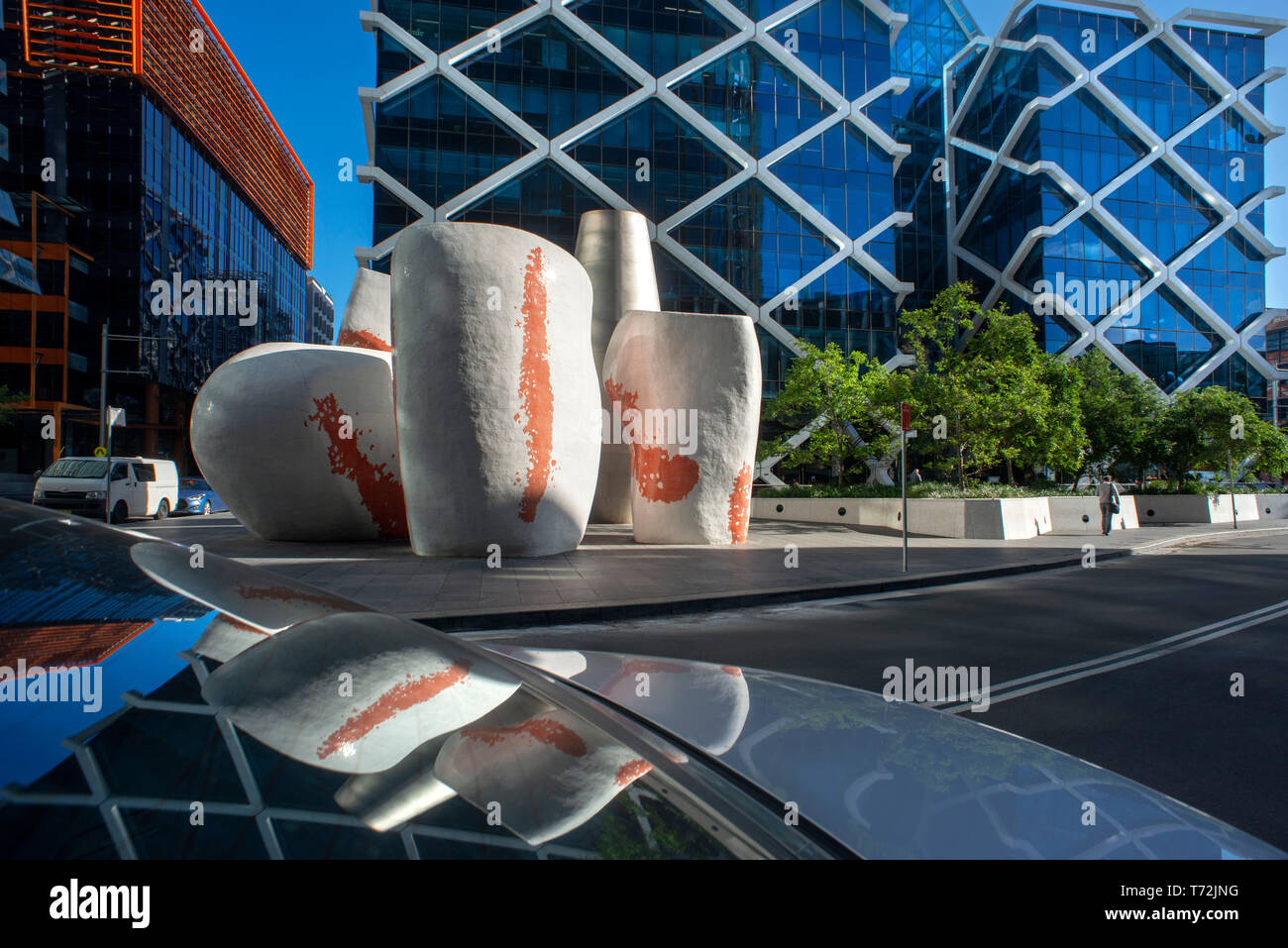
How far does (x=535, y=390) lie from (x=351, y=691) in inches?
466

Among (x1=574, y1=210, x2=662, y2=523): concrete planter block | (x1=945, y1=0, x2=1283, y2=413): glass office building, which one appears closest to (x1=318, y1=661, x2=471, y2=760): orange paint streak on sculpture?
(x1=574, y1=210, x2=662, y2=523): concrete planter block

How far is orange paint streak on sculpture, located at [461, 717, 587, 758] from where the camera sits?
1368 mm

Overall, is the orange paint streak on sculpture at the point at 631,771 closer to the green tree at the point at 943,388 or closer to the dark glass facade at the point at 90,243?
the green tree at the point at 943,388

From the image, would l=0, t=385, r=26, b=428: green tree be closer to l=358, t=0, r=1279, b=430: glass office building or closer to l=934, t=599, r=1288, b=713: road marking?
l=358, t=0, r=1279, b=430: glass office building

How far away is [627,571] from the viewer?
457 inches

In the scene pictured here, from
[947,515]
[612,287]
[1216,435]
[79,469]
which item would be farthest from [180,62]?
[1216,435]

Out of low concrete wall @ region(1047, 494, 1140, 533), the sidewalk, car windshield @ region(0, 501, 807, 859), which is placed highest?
car windshield @ region(0, 501, 807, 859)

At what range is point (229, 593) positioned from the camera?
1782mm

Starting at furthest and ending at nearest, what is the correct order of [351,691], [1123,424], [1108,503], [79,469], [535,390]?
1. [1123,424]
2. [79,469]
3. [1108,503]
4. [535,390]
5. [351,691]

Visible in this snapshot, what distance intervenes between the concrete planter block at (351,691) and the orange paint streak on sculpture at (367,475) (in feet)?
48.9

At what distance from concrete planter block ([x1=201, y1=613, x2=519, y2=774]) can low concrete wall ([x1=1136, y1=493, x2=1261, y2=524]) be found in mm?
31273

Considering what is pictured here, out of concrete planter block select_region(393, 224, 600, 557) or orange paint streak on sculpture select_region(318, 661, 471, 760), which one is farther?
concrete planter block select_region(393, 224, 600, 557)

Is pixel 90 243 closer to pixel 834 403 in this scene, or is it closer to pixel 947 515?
pixel 834 403
